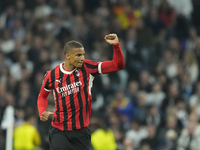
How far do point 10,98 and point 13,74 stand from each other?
115 cm

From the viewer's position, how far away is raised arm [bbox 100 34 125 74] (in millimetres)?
5191

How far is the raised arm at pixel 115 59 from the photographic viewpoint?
17.0ft

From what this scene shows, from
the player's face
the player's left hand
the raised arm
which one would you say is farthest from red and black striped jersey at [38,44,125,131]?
the player's left hand

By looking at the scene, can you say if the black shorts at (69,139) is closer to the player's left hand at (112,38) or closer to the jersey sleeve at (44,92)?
the jersey sleeve at (44,92)

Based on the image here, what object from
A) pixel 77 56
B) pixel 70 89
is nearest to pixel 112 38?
pixel 77 56

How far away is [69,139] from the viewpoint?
551 centimetres

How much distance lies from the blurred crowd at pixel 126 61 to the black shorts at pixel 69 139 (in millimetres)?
4034

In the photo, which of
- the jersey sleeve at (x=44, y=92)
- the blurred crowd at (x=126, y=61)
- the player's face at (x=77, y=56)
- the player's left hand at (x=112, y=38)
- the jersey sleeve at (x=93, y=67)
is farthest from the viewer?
the blurred crowd at (x=126, y=61)

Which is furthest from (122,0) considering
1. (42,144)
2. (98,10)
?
(42,144)

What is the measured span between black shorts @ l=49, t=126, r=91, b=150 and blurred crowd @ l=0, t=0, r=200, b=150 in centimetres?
403

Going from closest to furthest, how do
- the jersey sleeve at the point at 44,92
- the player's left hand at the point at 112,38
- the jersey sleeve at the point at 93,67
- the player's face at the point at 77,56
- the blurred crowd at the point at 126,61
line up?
the player's left hand at the point at 112,38, the player's face at the point at 77,56, the jersey sleeve at the point at 93,67, the jersey sleeve at the point at 44,92, the blurred crowd at the point at 126,61

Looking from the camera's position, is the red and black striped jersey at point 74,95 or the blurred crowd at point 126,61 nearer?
the red and black striped jersey at point 74,95

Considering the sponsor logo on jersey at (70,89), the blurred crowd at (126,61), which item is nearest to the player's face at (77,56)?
the sponsor logo on jersey at (70,89)

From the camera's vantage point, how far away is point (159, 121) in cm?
1096
